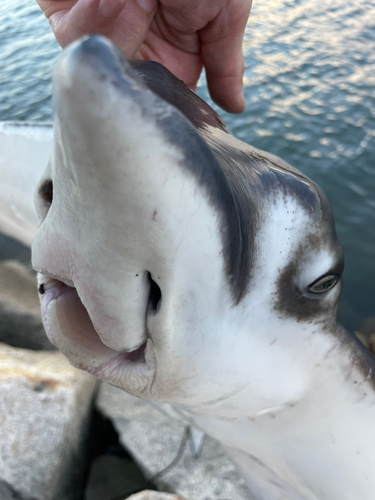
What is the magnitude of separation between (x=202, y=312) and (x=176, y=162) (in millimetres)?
222

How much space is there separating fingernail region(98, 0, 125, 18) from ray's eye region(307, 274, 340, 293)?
770 mm

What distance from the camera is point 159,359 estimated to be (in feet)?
1.83

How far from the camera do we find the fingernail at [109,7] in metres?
0.85

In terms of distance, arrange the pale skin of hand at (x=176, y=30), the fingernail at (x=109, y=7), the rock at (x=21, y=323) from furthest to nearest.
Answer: the rock at (x=21, y=323) < the pale skin of hand at (x=176, y=30) < the fingernail at (x=109, y=7)

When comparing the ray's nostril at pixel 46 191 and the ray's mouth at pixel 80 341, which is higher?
the ray's nostril at pixel 46 191

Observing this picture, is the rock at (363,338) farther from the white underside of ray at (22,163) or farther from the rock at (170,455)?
the white underside of ray at (22,163)

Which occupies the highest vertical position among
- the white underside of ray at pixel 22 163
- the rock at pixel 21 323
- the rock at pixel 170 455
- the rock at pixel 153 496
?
the white underside of ray at pixel 22 163

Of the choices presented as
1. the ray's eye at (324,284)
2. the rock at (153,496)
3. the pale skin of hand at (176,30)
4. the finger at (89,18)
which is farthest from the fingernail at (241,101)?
the rock at (153,496)

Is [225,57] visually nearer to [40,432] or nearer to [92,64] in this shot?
[92,64]

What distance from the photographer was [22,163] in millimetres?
1190

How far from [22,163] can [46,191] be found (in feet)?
2.27

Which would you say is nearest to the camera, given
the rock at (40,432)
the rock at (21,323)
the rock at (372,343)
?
the rock at (40,432)

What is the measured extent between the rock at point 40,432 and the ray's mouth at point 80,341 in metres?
0.89

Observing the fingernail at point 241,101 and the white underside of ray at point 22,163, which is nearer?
the white underside of ray at point 22,163
